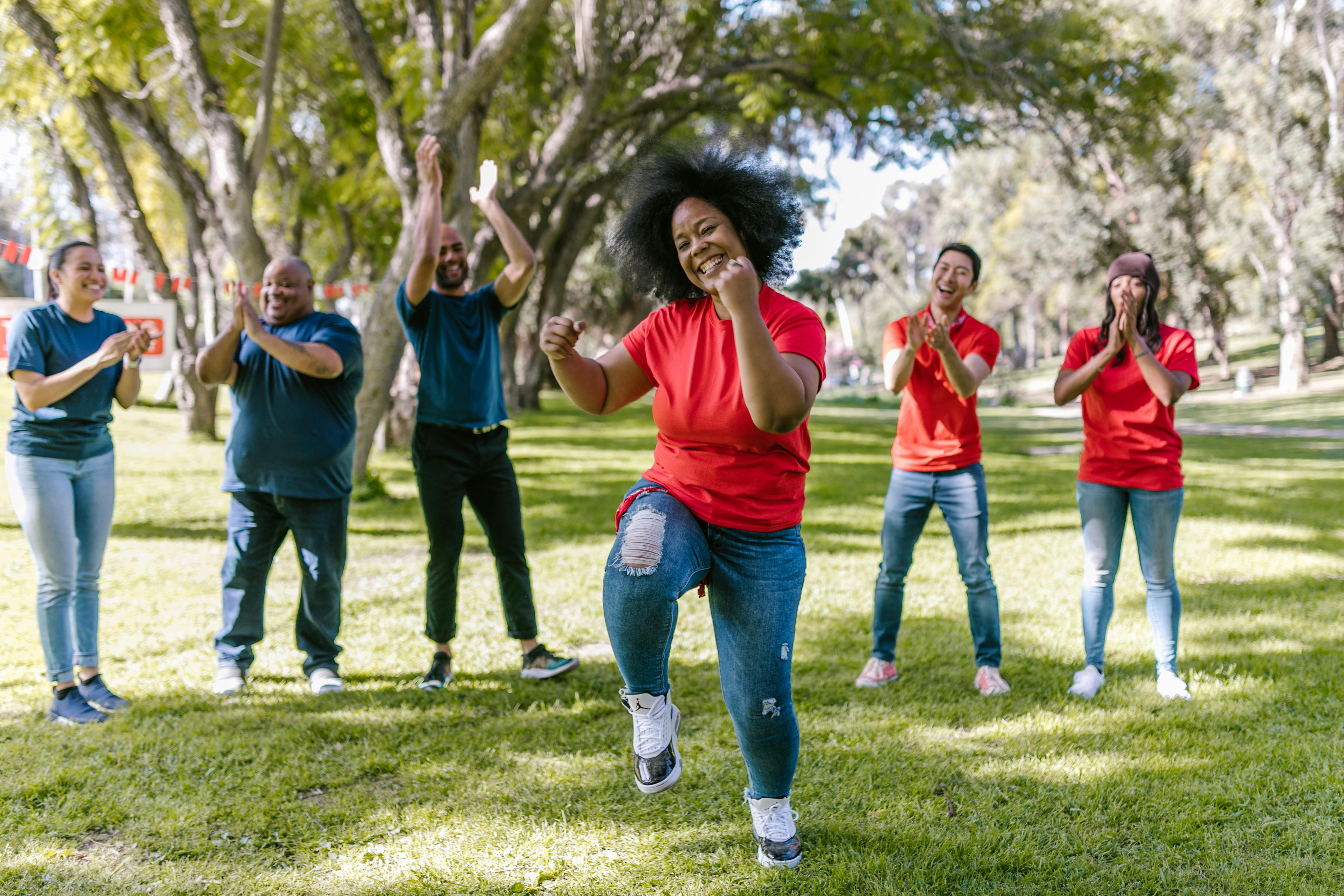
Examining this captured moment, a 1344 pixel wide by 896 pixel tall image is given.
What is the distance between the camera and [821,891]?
302 centimetres

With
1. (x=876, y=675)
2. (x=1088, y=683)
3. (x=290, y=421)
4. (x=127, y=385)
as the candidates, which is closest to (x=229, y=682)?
(x=290, y=421)

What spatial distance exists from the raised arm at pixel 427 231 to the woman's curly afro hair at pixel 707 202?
65.0 inches

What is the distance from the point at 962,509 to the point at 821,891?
7.27ft

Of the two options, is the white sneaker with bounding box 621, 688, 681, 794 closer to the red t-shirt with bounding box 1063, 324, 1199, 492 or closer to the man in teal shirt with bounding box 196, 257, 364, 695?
the man in teal shirt with bounding box 196, 257, 364, 695

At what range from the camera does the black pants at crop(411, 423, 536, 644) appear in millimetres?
4848

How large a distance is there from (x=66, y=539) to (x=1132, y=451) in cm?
498

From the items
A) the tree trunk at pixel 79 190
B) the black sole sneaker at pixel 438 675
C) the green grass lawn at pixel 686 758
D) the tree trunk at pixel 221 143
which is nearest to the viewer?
the green grass lawn at pixel 686 758

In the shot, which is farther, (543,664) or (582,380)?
(543,664)

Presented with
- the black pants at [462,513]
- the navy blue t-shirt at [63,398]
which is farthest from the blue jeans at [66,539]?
the black pants at [462,513]

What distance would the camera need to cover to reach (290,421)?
15.4 feet

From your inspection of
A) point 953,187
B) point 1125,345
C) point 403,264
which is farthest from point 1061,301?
point 1125,345

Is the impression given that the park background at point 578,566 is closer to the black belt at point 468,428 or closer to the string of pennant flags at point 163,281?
the string of pennant flags at point 163,281

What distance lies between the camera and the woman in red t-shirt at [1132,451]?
4.58 m

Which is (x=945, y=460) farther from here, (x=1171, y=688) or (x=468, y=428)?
(x=468, y=428)
